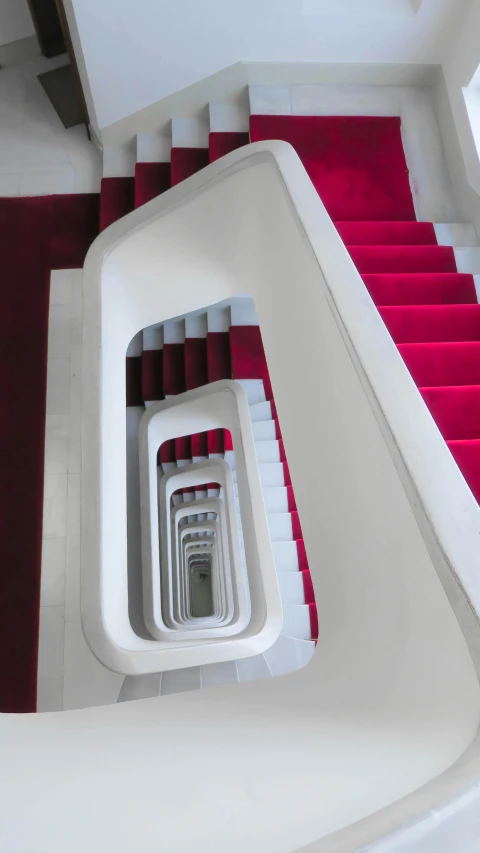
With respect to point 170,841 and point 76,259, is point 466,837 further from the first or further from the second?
point 76,259

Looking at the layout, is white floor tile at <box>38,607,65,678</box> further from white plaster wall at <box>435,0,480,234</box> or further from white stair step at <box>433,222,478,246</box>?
white plaster wall at <box>435,0,480,234</box>

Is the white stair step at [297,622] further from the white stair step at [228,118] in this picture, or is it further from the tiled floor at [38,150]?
the tiled floor at [38,150]

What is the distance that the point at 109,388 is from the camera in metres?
2.48

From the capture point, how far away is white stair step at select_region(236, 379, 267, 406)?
176 inches

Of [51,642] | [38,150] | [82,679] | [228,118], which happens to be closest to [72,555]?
[51,642]

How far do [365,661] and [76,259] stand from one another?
12.4 ft

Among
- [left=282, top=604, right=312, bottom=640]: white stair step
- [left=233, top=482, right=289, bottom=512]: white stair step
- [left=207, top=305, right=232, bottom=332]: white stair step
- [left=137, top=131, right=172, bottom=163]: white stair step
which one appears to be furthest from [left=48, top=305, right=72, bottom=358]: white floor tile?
[left=282, top=604, right=312, bottom=640]: white stair step

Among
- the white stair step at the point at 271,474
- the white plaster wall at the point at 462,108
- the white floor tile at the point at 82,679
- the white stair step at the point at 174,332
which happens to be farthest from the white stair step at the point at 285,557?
A: the white plaster wall at the point at 462,108

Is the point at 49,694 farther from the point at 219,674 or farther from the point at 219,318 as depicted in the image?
the point at 219,318

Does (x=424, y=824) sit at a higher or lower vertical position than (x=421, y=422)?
lower

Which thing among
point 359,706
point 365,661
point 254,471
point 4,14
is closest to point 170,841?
point 359,706

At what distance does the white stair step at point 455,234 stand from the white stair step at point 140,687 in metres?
2.98

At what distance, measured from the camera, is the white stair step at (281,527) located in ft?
14.9

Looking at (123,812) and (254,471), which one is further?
(254,471)
